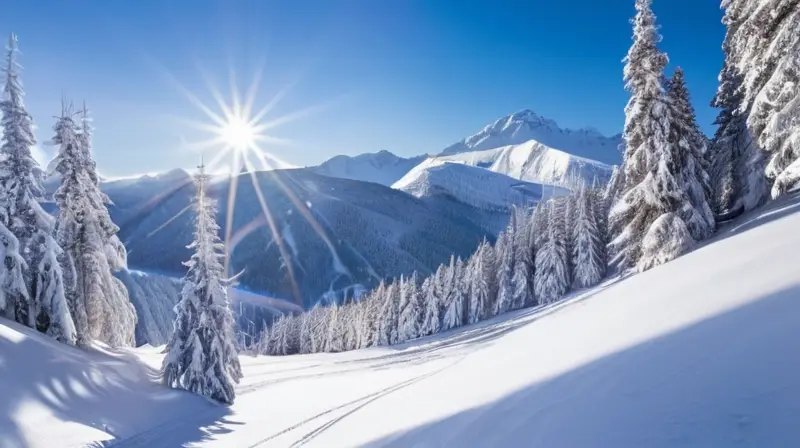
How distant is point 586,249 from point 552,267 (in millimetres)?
4145

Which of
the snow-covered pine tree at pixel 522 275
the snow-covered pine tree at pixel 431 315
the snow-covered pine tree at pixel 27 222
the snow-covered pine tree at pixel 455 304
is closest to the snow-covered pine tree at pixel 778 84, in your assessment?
the snow-covered pine tree at pixel 27 222

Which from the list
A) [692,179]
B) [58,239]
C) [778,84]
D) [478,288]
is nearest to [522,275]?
[478,288]

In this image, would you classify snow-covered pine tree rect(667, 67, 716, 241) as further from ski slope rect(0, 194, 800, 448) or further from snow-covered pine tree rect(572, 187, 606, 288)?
snow-covered pine tree rect(572, 187, 606, 288)

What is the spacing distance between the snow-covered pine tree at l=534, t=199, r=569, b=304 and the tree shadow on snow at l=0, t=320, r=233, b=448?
36.3 meters

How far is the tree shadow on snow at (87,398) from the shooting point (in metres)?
14.5

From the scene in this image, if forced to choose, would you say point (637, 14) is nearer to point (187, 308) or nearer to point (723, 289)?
point (723, 289)

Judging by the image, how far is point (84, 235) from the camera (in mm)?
25031

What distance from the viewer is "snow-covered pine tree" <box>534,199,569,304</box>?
4797 cm

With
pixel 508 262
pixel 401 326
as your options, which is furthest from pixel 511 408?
pixel 401 326

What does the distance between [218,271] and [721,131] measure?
28801mm

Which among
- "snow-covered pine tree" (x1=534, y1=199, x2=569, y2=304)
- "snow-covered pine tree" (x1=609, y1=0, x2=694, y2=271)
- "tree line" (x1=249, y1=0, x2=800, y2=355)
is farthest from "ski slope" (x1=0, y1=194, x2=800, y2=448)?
"snow-covered pine tree" (x1=534, y1=199, x2=569, y2=304)

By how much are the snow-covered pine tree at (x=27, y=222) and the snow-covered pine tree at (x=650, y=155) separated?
26901 mm

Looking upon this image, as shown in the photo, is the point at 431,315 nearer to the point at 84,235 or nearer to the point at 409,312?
the point at 409,312

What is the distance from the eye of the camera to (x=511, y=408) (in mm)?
5930
